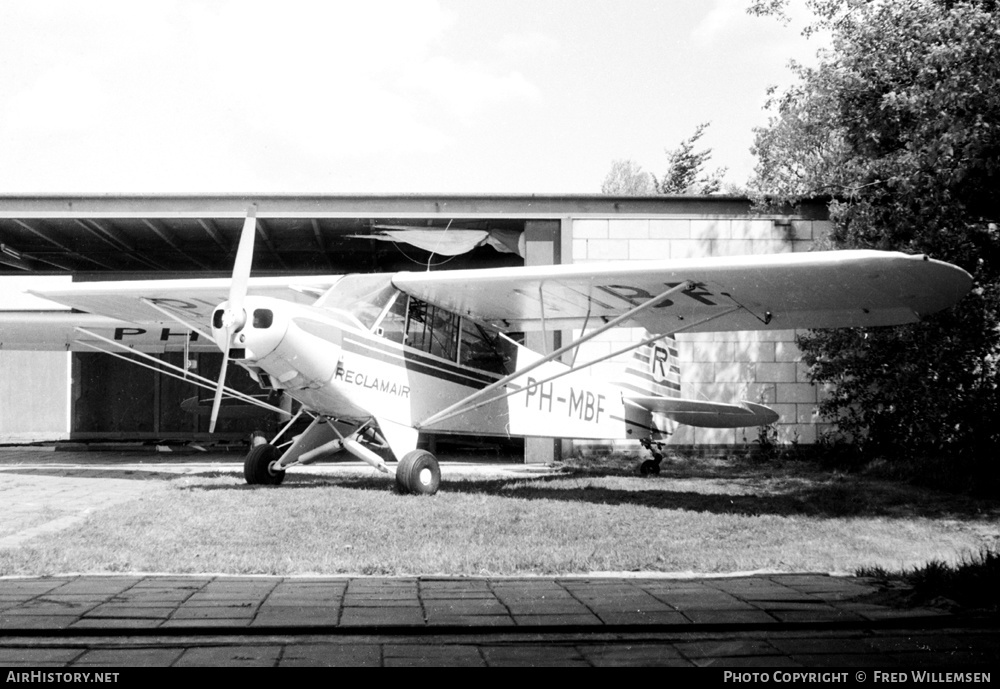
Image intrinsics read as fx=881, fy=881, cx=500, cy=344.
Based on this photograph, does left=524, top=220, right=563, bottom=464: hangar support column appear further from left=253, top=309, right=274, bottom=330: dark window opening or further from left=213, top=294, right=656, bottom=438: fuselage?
left=253, top=309, right=274, bottom=330: dark window opening

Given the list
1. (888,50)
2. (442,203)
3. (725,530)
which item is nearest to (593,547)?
(725,530)

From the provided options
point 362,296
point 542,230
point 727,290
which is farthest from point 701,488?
point 542,230

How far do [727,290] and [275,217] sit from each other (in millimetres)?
8409

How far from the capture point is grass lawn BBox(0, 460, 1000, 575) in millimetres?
5086

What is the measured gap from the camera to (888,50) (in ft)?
33.2

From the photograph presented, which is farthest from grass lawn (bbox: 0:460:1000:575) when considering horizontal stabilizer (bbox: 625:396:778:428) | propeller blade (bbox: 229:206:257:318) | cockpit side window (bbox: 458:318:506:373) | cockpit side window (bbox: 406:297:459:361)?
propeller blade (bbox: 229:206:257:318)

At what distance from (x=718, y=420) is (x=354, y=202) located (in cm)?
669

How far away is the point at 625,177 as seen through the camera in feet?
206

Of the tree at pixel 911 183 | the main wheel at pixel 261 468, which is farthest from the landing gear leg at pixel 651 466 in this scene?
the main wheel at pixel 261 468

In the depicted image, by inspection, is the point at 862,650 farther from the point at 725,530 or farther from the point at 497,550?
the point at 725,530

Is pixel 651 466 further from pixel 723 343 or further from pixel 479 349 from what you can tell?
pixel 723 343

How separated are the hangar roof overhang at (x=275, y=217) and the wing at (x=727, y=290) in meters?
3.82

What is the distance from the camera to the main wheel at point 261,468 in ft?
32.3

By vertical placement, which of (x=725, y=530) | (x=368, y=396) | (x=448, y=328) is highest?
(x=448, y=328)
